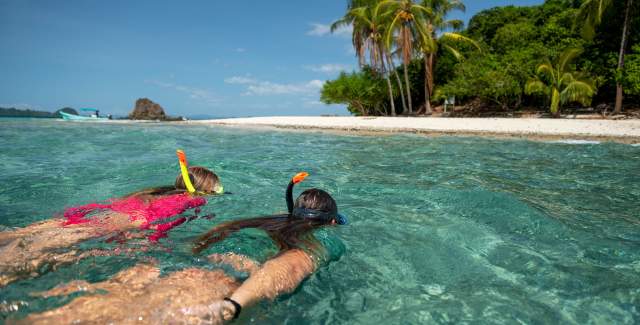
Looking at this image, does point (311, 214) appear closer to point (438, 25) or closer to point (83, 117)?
point (438, 25)

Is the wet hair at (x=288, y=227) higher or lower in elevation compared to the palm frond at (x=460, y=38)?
lower

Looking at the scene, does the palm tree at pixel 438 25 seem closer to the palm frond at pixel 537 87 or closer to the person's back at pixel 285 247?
the palm frond at pixel 537 87

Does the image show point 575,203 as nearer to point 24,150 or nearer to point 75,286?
point 75,286

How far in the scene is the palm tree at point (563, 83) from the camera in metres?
19.5

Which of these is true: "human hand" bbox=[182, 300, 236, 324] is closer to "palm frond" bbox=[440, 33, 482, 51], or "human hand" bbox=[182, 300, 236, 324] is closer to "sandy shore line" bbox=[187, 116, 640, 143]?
"sandy shore line" bbox=[187, 116, 640, 143]

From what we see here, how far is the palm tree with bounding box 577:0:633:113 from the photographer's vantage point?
18922 mm

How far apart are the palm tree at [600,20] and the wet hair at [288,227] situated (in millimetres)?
22690

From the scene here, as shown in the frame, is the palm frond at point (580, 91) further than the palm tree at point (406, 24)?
No

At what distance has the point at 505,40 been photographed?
28.2 meters

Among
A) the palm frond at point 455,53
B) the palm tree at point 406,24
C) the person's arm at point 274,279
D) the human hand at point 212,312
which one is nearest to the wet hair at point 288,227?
the person's arm at point 274,279

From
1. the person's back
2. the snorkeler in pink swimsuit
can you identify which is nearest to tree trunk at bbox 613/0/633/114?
the person's back

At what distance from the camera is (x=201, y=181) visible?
180 inches

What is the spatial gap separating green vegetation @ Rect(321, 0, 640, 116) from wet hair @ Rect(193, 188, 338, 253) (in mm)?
21652

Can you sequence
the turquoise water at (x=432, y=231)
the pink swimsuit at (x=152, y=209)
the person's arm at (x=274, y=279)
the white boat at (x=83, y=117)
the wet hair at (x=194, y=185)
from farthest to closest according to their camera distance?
the white boat at (x=83, y=117)
the wet hair at (x=194, y=185)
the pink swimsuit at (x=152, y=209)
the turquoise water at (x=432, y=231)
the person's arm at (x=274, y=279)
